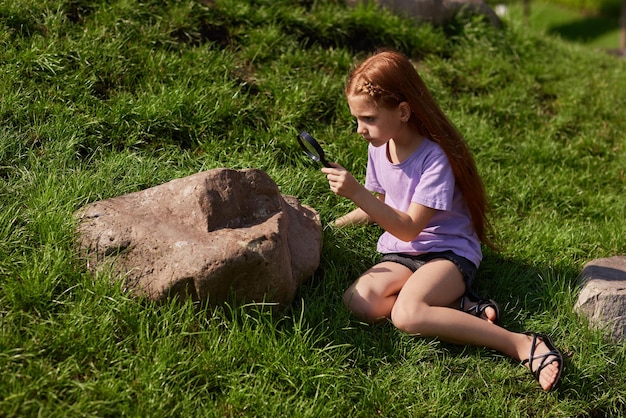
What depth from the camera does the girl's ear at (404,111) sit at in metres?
3.43

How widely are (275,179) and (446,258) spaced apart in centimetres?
104

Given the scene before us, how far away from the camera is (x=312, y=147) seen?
136 inches

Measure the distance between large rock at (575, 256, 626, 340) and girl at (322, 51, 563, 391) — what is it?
0.36m

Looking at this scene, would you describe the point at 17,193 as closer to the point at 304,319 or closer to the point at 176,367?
the point at 176,367

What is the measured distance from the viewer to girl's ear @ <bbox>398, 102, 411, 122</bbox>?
3434 millimetres

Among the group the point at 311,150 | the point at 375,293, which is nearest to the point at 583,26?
the point at 311,150

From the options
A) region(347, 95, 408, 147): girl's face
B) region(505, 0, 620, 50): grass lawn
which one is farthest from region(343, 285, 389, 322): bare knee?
region(505, 0, 620, 50): grass lawn

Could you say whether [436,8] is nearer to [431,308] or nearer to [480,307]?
[480,307]

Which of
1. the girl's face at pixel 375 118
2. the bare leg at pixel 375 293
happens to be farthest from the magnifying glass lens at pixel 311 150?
the bare leg at pixel 375 293

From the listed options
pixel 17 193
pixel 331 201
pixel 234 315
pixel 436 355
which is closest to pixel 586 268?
pixel 436 355

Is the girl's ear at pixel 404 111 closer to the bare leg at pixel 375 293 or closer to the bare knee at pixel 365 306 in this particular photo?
the bare leg at pixel 375 293

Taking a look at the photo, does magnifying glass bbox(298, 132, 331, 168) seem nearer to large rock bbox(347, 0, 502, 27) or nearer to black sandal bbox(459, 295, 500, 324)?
black sandal bbox(459, 295, 500, 324)

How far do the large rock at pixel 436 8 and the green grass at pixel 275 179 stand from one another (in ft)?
0.41

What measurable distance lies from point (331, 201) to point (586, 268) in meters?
1.36
